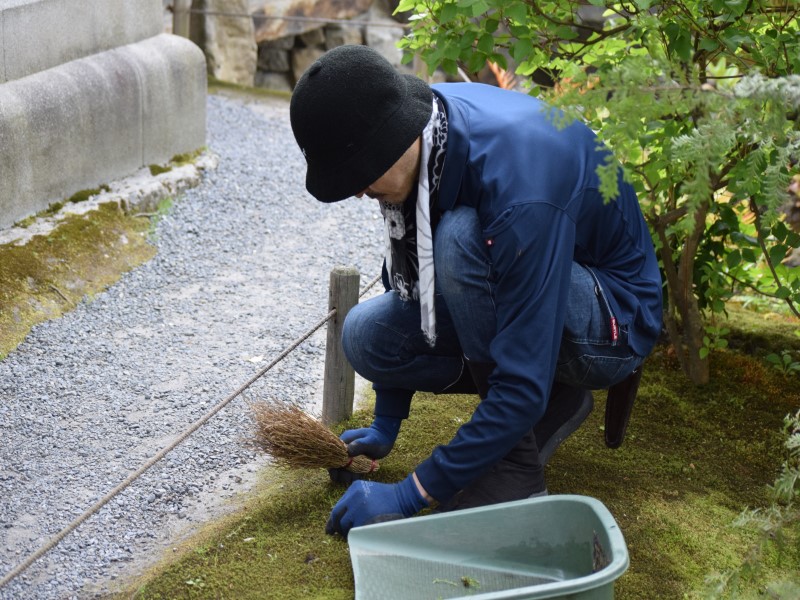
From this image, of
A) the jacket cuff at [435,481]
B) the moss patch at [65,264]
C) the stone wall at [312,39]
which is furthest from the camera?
the stone wall at [312,39]

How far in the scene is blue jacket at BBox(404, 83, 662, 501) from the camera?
2012 millimetres

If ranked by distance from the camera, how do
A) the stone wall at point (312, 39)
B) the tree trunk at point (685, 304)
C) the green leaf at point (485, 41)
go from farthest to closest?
the stone wall at point (312, 39) < the tree trunk at point (685, 304) < the green leaf at point (485, 41)

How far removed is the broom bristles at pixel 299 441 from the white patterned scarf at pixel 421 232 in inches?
16.6

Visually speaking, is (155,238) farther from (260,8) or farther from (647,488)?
(260,8)

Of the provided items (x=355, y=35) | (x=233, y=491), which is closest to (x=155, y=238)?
(x=233, y=491)

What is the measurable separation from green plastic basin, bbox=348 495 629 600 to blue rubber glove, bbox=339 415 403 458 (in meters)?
0.49

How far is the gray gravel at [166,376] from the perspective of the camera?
2.54 meters

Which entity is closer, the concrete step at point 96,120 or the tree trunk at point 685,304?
the tree trunk at point 685,304

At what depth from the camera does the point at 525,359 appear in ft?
6.60

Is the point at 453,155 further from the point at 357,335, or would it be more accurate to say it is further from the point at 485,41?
the point at 485,41

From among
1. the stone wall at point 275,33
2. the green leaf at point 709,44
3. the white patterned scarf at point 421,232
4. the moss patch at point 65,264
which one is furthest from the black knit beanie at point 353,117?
the stone wall at point 275,33

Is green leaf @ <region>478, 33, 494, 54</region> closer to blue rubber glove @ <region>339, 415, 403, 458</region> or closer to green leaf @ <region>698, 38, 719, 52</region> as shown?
green leaf @ <region>698, 38, 719, 52</region>

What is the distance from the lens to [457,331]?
2.24m

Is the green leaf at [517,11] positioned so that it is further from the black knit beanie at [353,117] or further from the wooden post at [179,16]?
the wooden post at [179,16]
